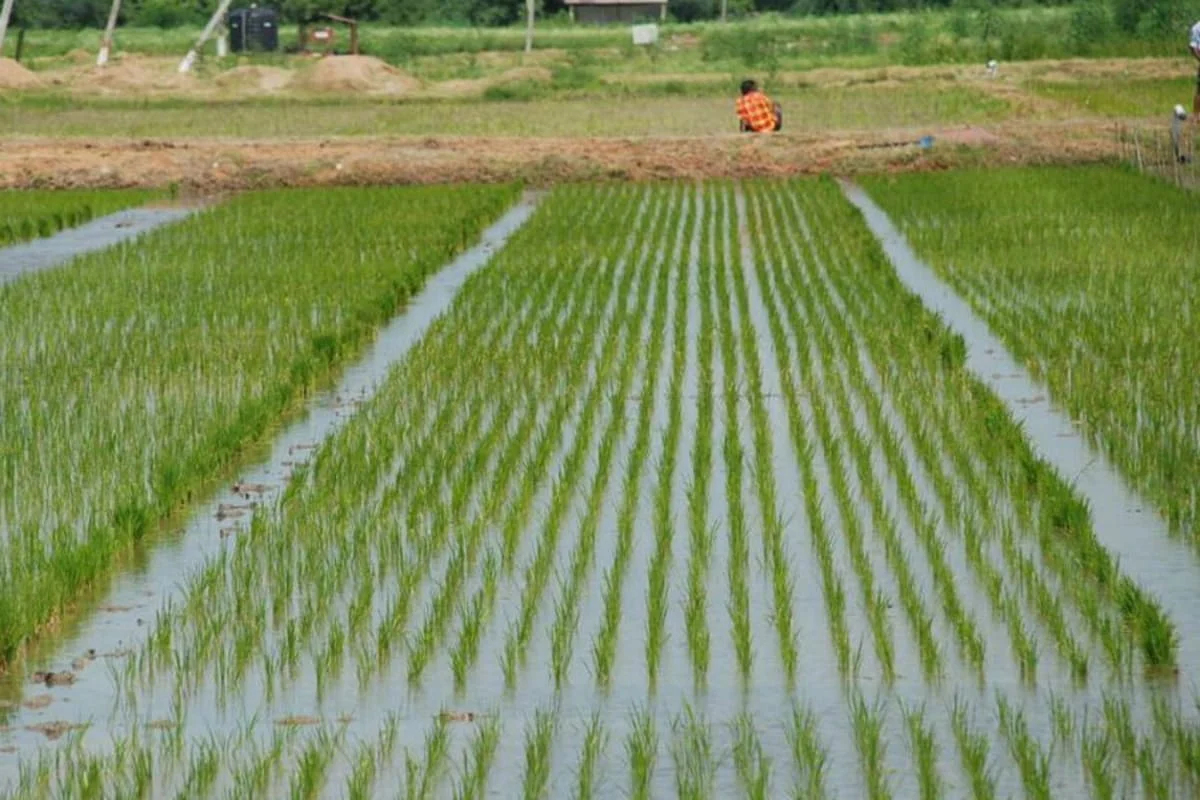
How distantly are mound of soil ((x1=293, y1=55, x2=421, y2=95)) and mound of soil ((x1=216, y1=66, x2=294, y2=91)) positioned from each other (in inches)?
8.4

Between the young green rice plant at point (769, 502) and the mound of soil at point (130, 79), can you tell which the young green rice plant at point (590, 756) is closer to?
the young green rice plant at point (769, 502)

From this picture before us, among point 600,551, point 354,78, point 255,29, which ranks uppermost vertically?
point 600,551

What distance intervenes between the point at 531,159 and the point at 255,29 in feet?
73.6

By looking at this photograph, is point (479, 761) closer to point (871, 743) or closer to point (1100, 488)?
point (871, 743)

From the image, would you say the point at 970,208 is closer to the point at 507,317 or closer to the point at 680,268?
the point at 680,268

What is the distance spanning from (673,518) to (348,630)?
1396 mm

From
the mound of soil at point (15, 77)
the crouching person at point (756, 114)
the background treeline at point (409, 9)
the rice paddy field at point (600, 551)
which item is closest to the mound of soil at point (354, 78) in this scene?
the mound of soil at point (15, 77)

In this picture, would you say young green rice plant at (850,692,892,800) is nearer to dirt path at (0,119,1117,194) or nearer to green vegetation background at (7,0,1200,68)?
dirt path at (0,119,1117,194)

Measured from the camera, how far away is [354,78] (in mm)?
32500

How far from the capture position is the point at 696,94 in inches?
1200

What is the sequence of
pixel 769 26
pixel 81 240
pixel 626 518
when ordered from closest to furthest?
pixel 626 518
pixel 81 240
pixel 769 26

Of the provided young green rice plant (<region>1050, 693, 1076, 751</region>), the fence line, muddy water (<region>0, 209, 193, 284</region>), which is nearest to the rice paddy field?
young green rice plant (<region>1050, 693, 1076, 751</region>)

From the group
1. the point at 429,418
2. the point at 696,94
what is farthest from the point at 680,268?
the point at 696,94

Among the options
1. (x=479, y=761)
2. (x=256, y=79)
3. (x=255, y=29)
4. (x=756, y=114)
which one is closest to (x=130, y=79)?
(x=256, y=79)
